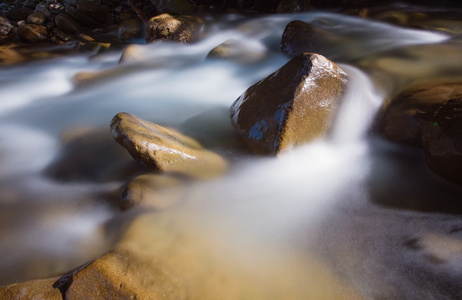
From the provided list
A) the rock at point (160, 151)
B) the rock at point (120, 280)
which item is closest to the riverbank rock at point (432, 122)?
the rock at point (160, 151)

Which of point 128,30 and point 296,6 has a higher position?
point 296,6

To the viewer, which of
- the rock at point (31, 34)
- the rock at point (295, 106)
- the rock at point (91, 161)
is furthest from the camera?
the rock at point (31, 34)

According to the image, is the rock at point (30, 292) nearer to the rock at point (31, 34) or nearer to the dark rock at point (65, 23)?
the rock at point (31, 34)

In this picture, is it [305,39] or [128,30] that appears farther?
[128,30]

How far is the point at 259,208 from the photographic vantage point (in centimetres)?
293

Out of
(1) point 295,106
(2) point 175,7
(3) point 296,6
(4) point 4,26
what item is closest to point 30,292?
(1) point 295,106

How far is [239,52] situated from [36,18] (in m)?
7.74

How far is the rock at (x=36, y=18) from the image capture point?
9.56 meters

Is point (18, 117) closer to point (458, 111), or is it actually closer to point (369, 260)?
point (369, 260)

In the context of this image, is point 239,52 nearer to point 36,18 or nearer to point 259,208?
point 259,208

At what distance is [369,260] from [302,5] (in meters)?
8.60

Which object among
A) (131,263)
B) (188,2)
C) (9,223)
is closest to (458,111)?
(131,263)

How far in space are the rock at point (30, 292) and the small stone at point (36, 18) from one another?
1052 cm

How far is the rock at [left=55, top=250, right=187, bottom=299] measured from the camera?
1820 millimetres
